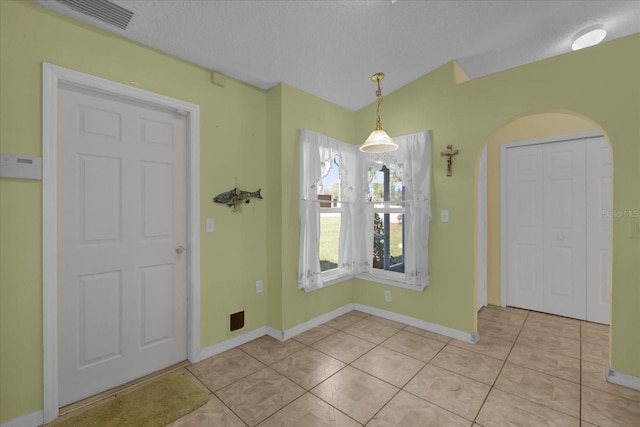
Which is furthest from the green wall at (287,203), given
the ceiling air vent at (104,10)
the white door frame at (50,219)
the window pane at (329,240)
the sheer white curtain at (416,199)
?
the white door frame at (50,219)

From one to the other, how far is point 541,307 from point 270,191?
11.7 feet

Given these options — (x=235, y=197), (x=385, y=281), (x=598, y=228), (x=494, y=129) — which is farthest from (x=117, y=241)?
(x=598, y=228)

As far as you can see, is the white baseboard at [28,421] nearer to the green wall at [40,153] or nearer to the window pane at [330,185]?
the green wall at [40,153]

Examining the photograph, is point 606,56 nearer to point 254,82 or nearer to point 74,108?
point 254,82

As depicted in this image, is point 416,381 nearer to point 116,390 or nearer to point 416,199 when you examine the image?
point 416,199

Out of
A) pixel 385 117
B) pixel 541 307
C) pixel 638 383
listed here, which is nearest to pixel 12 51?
pixel 385 117

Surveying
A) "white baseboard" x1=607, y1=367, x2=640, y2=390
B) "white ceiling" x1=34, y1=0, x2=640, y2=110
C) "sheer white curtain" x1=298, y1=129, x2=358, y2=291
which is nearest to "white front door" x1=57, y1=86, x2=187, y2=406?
"white ceiling" x1=34, y1=0, x2=640, y2=110

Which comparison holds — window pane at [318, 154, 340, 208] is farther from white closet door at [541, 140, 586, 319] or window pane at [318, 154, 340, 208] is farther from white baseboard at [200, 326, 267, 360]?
white closet door at [541, 140, 586, 319]

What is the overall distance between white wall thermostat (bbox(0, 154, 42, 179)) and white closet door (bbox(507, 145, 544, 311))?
181 inches

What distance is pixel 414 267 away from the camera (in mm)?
3020

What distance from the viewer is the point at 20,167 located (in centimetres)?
167

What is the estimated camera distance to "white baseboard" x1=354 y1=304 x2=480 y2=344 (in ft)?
9.15

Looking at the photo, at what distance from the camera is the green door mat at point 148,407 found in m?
1.74

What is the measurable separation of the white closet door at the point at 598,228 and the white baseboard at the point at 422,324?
1.59 m
